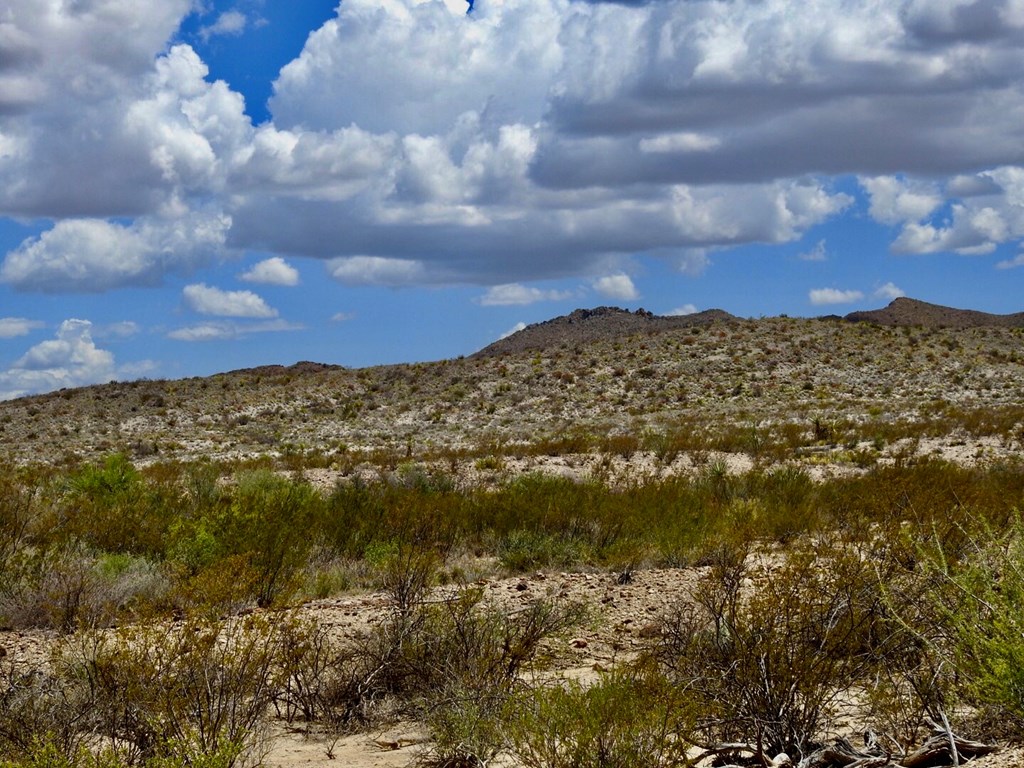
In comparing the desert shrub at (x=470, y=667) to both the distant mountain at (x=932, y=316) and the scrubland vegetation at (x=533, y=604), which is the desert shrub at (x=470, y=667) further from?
the distant mountain at (x=932, y=316)

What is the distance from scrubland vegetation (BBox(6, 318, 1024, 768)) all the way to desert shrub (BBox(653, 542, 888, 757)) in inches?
1.0

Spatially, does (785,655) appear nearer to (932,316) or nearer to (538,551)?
(538,551)

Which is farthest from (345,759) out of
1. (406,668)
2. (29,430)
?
(29,430)

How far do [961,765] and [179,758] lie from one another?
12.9ft

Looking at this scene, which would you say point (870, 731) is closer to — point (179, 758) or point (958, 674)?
point (958, 674)

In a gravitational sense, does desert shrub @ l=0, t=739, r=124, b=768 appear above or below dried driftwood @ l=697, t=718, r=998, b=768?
above

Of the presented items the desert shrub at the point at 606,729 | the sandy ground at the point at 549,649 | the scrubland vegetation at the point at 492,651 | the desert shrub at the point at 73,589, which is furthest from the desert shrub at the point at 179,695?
the desert shrub at the point at 73,589

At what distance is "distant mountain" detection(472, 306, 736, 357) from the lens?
395ft

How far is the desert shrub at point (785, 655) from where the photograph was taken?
6.08 m

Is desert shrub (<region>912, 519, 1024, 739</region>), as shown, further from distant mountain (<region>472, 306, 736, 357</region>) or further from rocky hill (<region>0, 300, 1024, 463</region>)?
distant mountain (<region>472, 306, 736, 357</region>)

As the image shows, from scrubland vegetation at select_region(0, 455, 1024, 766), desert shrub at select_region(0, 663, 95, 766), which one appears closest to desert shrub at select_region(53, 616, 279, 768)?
scrubland vegetation at select_region(0, 455, 1024, 766)

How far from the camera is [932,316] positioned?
135750 millimetres

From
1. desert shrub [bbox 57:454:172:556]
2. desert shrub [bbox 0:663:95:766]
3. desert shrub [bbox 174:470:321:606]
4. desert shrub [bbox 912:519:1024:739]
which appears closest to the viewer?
desert shrub [bbox 912:519:1024:739]

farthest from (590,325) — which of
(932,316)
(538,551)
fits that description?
(538,551)
